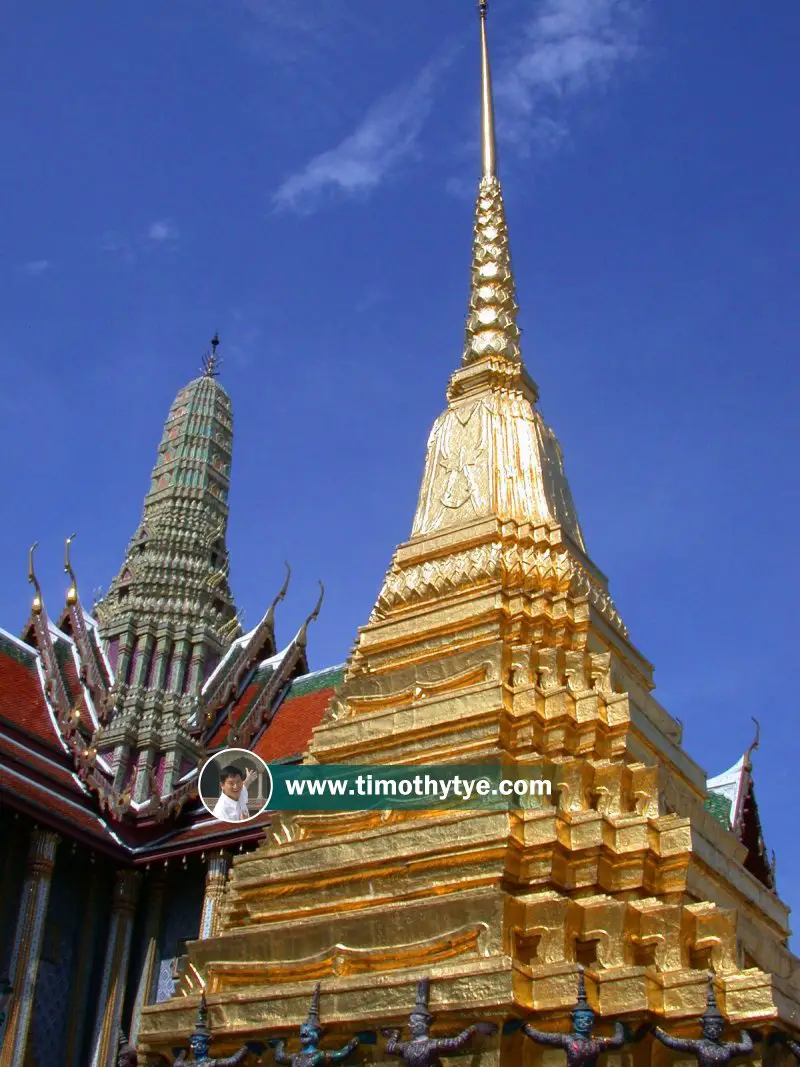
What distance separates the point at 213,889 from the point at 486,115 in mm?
11335

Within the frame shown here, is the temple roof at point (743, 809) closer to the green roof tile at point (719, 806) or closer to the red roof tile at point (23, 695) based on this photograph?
the green roof tile at point (719, 806)

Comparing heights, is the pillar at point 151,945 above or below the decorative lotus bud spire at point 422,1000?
above

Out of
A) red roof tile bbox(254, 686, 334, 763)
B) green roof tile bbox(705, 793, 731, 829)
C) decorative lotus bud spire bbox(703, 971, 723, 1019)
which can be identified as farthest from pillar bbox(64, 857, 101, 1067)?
decorative lotus bud spire bbox(703, 971, 723, 1019)

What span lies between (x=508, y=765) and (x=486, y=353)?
6609 millimetres

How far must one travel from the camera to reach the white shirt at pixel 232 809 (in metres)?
16.6

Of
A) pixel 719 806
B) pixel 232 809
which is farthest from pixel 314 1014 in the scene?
pixel 719 806

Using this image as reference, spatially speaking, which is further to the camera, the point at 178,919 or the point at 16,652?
the point at 16,652

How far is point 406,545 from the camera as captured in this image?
1347cm

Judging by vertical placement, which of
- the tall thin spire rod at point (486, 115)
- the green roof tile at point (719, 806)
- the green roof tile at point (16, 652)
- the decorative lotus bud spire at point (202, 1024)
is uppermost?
the tall thin spire rod at point (486, 115)

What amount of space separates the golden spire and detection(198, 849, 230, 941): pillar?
7.28 metres

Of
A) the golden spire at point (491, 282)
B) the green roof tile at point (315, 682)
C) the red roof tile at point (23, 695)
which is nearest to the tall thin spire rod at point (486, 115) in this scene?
the golden spire at point (491, 282)

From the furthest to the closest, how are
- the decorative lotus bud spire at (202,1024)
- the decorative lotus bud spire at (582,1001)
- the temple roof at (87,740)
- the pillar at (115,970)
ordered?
the temple roof at (87,740), the pillar at (115,970), the decorative lotus bud spire at (202,1024), the decorative lotus bud spire at (582,1001)

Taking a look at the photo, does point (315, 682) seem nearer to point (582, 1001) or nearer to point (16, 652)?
point (16, 652)

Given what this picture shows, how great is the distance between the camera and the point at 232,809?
1689cm
